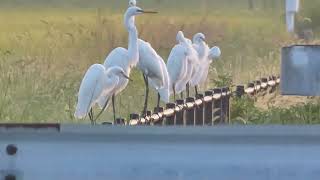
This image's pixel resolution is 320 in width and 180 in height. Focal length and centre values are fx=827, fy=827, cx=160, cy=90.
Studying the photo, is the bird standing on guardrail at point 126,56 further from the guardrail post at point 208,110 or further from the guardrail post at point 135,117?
the guardrail post at point 208,110

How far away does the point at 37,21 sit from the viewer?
2137 millimetres

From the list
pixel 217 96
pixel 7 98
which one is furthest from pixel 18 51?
pixel 217 96

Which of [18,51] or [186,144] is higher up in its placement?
[18,51]

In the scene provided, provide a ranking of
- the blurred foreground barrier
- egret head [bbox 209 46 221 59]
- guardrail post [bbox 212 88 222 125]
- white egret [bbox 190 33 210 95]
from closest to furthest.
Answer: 1. the blurred foreground barrier
2. guardrail post [bbox 212 88 222 125]
3. egret head [bbox 209 46 221 59]
4. white egret [bbox 190 33 210 95]

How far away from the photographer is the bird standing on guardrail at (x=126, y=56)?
262 cm

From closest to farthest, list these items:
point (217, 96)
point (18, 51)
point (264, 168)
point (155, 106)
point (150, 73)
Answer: point (264, 168) → point (18, 51) → point (217, 96) → point (155, 106) → point (150, 73)

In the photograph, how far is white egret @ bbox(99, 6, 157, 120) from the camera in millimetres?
2610

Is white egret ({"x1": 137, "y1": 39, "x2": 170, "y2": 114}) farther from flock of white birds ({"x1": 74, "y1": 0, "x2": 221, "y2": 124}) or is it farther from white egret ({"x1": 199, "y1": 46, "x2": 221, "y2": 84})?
white egret ({"x1": 199, "y1": 46, "x2": 221, "y2": 84})

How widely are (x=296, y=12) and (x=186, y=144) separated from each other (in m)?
0.93

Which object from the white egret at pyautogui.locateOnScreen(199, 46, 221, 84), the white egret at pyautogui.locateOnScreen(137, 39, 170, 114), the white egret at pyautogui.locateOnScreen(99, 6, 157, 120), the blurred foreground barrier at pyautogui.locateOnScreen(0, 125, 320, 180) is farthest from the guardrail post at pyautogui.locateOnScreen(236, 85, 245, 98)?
the blurred foreground barrier at pyautogui.locateOnScreen(0, 125, 320, 180)

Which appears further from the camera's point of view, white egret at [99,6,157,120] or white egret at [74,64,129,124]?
white egret at [74,64,129,124]

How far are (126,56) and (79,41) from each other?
955mm

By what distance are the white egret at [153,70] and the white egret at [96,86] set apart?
113mm

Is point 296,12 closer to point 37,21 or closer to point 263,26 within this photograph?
point 263,26
